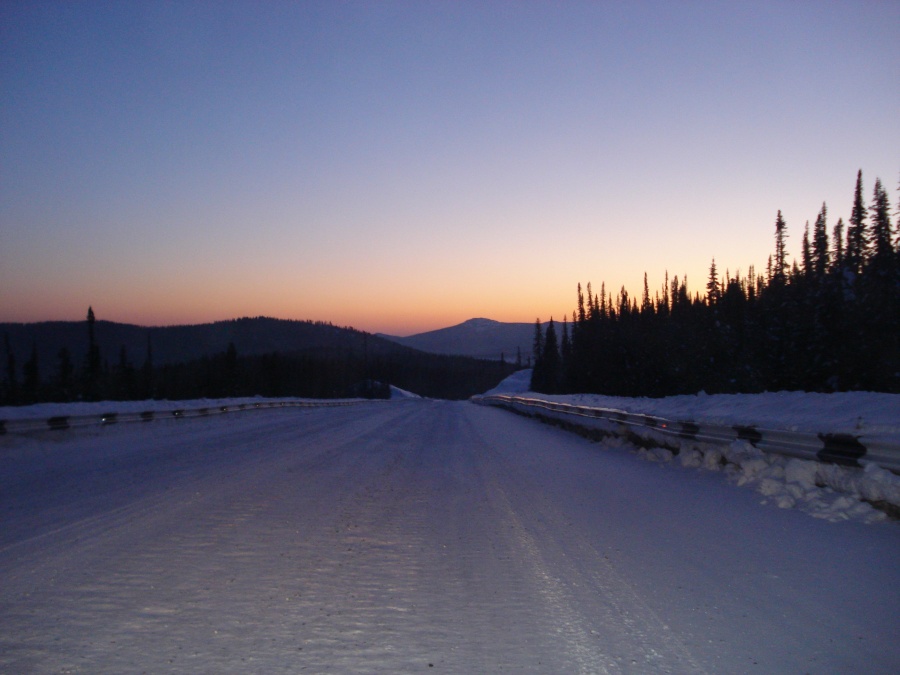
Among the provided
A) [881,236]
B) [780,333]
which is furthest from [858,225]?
[780,333]

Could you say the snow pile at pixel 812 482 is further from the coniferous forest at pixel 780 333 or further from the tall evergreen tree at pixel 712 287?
the tall evergreen tree at pixel 712 287

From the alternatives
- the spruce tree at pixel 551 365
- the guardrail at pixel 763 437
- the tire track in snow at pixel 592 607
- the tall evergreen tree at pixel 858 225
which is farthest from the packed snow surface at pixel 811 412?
the spruce tree at pixel 551 365

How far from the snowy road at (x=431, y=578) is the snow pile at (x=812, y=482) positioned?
1.10 feet

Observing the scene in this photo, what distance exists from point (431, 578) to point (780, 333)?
5054 cm

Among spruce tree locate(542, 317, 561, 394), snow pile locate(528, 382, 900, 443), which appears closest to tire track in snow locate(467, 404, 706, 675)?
snow pile locate(528, 382, 900, 443)

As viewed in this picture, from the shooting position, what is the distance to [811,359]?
4600 cm

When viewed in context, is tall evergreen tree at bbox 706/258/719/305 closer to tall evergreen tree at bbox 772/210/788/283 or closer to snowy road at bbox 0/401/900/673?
tall evergreen tree at bbox 772/210/788/283

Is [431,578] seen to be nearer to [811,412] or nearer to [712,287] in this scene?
[811,412]

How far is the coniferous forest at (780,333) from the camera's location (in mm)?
44438

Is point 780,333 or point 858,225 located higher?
point 858,225

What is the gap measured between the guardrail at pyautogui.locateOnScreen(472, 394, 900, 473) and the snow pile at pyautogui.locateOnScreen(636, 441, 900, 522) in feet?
0.45

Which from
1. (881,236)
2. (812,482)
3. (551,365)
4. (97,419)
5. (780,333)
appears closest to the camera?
(812,482)

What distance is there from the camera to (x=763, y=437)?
10969 millimetres

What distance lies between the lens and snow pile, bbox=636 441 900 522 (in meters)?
8.12
